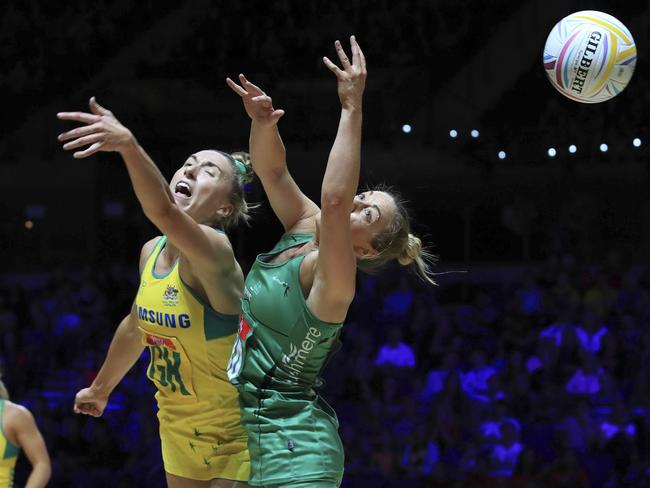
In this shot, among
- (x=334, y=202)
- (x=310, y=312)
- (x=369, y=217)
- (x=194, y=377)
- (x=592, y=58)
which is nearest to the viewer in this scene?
(x=334, y=202)

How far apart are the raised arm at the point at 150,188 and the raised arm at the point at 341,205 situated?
47 centimetres

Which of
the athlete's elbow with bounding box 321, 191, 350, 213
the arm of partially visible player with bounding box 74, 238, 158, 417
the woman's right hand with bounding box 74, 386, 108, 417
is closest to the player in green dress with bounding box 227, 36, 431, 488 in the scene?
the athlete's elbow with bounding box 321, 191, 350, 213

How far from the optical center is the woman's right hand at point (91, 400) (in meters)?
4.00

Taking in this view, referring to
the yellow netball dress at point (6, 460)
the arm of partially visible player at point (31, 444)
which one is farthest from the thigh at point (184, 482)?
the yellow netball dress at point (6, 460)

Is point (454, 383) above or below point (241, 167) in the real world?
below

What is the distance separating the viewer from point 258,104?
3559mm

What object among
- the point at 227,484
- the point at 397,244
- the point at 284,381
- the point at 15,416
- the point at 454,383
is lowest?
the point at 15,416

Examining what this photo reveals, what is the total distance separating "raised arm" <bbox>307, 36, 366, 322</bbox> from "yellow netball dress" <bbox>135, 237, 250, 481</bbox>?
574 mm

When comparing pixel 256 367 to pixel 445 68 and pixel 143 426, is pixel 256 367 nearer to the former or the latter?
pixel 143 426

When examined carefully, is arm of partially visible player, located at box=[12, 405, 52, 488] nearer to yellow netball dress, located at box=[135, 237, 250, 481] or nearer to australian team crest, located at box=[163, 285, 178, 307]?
yellow netball dress, located at box=[135, 237, 250, 481]

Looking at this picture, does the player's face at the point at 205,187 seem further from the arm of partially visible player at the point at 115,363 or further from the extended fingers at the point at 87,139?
the extended fingers at the point at 87,139

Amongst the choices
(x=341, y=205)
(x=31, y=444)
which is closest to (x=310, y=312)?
(x=341, y=205)

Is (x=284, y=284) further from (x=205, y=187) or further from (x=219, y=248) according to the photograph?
(x=205, y=187)

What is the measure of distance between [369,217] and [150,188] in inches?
27.7
